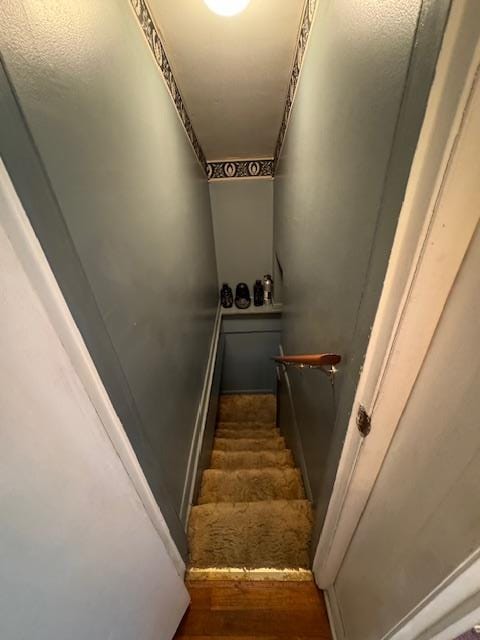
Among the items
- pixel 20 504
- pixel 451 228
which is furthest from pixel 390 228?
pixel 20 504

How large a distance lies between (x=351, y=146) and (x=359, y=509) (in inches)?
37.3

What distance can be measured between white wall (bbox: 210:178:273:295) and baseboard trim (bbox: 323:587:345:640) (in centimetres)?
281

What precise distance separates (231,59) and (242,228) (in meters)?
1.81

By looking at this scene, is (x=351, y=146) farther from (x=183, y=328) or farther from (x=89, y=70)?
(x=183, y=328)

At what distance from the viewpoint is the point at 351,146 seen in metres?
0.67

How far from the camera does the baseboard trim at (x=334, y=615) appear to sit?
1.00m

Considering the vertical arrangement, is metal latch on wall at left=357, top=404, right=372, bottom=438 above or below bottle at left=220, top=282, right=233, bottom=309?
above

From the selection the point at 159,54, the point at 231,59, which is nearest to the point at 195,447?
the point at 159,54

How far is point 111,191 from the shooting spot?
0.75 m

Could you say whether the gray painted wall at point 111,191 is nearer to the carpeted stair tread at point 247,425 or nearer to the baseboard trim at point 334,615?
the baseboard trim at point 334,615

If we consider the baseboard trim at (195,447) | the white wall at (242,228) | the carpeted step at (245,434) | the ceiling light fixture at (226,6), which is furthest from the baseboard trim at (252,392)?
the ceiling light fixture at (226,6)

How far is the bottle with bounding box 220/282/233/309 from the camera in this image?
10.9ft

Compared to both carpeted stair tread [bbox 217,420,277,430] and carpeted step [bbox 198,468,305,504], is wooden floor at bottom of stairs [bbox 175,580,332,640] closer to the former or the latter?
carpeted step [bbox 198,468,305,504]

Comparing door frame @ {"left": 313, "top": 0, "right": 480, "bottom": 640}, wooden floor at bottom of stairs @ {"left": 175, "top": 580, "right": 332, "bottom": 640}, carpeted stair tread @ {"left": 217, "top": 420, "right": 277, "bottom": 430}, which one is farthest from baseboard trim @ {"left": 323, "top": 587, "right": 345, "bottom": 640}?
carpeted stair tread @ {"left": 217, "top": 420, "right": 277, "bottom": 430}
